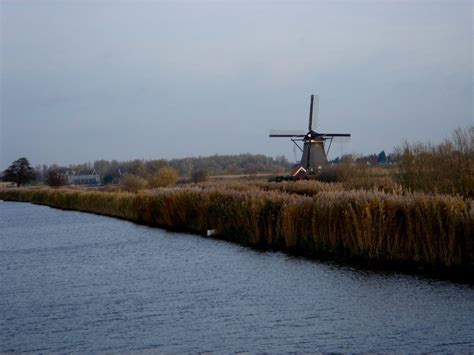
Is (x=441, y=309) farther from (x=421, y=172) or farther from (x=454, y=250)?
(x=421, y=172)

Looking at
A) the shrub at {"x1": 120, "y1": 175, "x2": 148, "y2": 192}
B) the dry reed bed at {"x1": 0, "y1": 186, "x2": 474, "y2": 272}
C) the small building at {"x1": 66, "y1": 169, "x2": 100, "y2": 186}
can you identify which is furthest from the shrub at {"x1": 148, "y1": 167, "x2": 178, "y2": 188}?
the small building at {"x1": 66, "y1": 169, "x2": 100, "y2": 186}

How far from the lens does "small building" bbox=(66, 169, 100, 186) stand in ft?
406

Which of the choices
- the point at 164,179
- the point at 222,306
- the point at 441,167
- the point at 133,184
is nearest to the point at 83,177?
the point at 133,184

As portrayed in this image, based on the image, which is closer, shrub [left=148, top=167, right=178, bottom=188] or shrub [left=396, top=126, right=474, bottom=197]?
shrub [left=396, top=126, right=474, bottom=197]

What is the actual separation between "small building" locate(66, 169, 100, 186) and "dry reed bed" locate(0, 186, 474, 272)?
3780 inches

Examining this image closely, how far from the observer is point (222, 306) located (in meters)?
13.3

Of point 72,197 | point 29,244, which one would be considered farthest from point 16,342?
point 72,197

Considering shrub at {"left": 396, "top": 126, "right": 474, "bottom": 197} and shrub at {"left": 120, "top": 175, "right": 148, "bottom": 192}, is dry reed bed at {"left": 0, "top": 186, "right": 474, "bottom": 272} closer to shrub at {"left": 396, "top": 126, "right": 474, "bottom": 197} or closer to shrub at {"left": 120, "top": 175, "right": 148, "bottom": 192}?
shrub at {"left": 396, "top": 126, "right": 474, "bottom": 197}

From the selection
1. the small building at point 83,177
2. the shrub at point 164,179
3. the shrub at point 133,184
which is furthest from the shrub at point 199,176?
the small building at point 83,177

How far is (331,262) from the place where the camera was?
18172 mm

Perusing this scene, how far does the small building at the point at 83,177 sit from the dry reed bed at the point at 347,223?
315 ft

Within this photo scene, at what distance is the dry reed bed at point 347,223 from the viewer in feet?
51.2

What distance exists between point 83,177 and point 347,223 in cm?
11711

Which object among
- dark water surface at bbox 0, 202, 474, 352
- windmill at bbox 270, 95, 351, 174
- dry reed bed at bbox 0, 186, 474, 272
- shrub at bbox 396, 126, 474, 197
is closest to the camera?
dark water surface at bbox 0, 202, 474, 352
